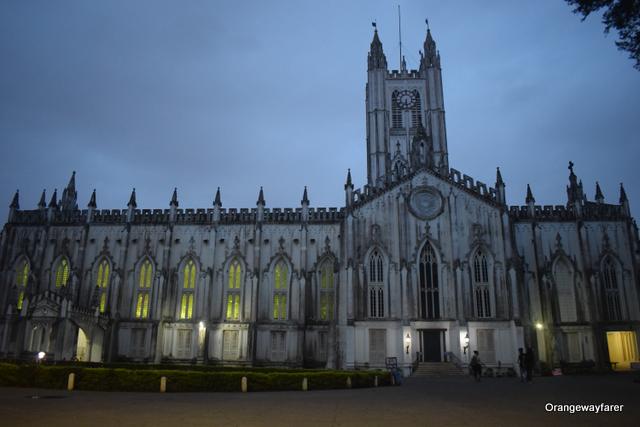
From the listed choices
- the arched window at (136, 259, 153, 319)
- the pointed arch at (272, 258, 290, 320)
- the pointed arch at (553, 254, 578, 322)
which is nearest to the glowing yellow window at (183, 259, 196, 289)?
the arched window at (136, 259, 153, 319)

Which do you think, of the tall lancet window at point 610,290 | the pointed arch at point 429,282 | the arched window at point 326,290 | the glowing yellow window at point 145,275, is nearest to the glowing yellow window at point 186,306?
the glowing yellow window at point 145,275

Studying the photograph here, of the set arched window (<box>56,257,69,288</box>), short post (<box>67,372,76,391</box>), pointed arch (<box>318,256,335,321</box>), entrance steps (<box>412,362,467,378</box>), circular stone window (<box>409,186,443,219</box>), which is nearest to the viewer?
short post (<box>67,372,76,391</box>)

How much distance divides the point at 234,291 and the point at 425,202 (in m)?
19.9

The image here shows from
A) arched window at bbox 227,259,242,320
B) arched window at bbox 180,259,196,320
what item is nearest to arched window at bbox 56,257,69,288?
arched window at bbox 180,259,196,320

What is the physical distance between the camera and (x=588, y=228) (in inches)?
1774

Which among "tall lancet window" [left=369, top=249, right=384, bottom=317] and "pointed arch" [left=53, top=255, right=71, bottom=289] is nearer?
"tall lancet window" [left=369, top=249, right=384, bottom=317]

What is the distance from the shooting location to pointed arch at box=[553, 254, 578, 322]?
43562 millimetres

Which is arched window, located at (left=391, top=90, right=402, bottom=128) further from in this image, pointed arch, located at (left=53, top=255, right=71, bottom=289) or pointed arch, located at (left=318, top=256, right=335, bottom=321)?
pointed arch, located at (left=53, top=255, right=71, bottom=289)

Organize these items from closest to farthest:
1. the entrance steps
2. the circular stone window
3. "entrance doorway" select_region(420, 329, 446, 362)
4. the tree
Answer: the tree, the entrance steps, "entrance doorway" select_region(420, 329, 446, 362), the circular stone window

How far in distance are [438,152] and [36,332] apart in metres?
51.5

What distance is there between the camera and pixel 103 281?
48250mm

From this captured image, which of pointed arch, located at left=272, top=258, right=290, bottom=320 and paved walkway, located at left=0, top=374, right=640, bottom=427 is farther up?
pointed arch, located at left=272, top=258, right=290, bottom=320

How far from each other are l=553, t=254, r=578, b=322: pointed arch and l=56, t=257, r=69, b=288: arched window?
4678 centimetres

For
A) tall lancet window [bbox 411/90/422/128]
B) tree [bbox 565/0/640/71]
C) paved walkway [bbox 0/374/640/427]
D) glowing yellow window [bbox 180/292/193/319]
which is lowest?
paved walkway [bbox 0/374/640/427]
